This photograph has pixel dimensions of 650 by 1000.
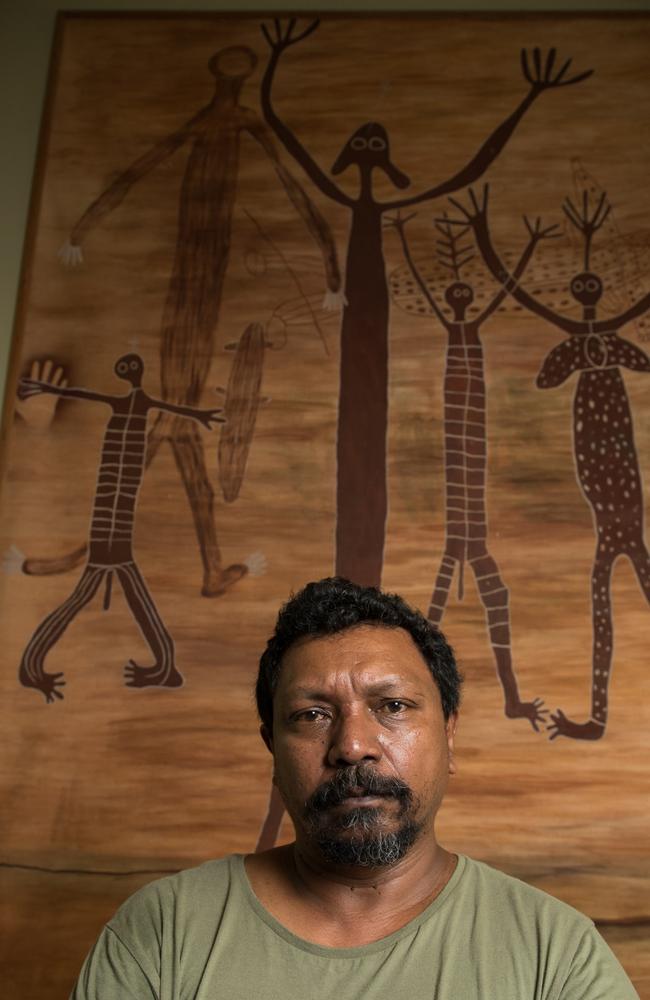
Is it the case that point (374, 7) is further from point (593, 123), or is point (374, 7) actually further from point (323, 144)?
point (593, 123)

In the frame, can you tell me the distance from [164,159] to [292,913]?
1.61 m

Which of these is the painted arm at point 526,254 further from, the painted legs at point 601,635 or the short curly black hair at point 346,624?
the short curly black hair at point 346,624

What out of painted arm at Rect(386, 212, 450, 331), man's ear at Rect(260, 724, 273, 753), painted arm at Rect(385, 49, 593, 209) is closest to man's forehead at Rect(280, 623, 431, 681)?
man's ear at Rect(260, 724, 273, 753)

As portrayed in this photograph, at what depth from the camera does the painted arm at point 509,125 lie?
90.7 inches

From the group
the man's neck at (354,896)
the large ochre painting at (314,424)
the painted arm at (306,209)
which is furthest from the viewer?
the painted arm at (306,209)

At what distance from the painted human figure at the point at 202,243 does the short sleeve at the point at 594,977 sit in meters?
0.98

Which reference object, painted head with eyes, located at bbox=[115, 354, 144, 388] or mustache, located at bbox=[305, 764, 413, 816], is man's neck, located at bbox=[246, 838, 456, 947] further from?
painted head with eyes, located at bbox=[115, 354, 144, 388]

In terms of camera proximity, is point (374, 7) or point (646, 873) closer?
point (646, 873)

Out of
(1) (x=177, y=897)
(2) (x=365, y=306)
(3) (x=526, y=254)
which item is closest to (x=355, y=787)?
(1) (x=177, y=897)

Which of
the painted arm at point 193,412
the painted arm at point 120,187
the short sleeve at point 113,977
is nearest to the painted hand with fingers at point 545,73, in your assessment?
the painted arm at point 120,187

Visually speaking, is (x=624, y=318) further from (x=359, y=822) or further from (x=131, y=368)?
(x=359, y=822)

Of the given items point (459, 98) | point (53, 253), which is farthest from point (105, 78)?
point (459, 98)

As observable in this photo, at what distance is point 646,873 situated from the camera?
1846mm

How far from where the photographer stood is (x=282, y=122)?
93.8 inches
